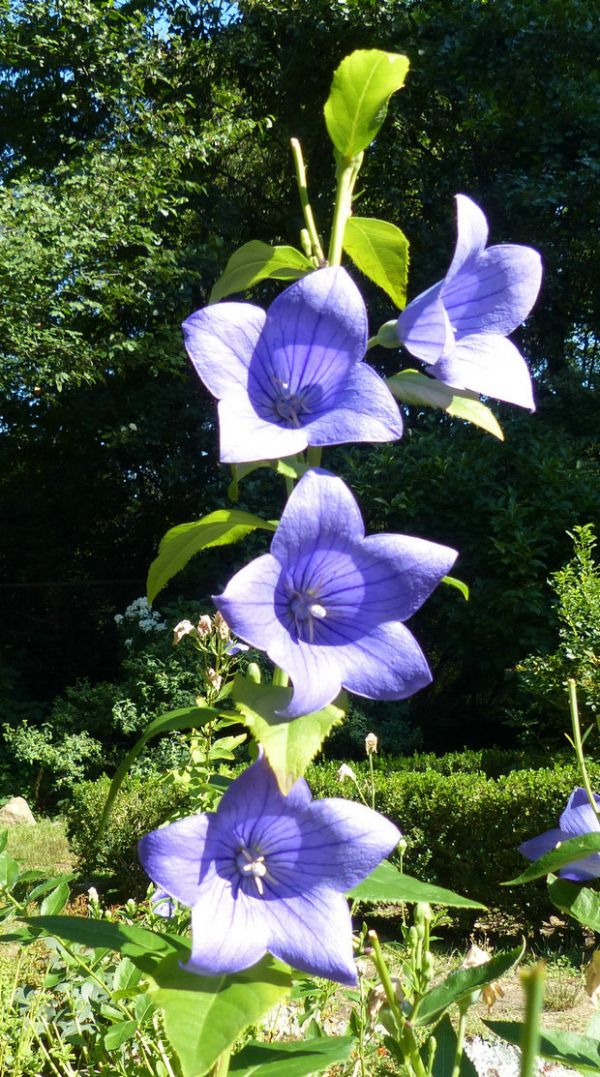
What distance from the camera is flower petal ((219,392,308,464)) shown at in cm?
57

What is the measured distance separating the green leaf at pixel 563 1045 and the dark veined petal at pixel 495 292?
581 millimetres

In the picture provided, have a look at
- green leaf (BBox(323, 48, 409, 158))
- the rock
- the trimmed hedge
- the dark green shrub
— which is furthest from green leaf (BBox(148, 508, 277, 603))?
the rock

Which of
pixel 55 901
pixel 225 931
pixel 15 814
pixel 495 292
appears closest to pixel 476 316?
pixel 495 292

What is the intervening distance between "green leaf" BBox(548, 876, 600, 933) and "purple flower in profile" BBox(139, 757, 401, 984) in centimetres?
29

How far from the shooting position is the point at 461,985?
28.4 inches

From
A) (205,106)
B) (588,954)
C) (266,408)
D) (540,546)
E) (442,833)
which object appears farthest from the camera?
(205,106)

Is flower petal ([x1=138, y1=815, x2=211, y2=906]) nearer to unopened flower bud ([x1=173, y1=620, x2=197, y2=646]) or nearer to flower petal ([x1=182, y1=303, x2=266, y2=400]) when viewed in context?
flower petal ([x1=182, y1=303, x2=266, y2=400])

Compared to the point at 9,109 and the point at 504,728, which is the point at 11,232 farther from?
the point at 504,728

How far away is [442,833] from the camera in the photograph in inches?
173

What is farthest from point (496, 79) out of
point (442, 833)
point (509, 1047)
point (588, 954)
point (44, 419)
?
point (509, 1047)

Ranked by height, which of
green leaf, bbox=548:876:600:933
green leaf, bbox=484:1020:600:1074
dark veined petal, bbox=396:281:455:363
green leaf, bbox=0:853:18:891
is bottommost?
green leaf, bbox=0:853:18:891

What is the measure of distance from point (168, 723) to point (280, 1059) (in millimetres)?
290

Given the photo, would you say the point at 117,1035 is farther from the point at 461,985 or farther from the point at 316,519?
the point at 316,519

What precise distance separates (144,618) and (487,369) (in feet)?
23.5
